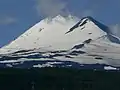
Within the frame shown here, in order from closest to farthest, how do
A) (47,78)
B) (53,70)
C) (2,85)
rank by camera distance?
1. (2,85)
2. (47,78)
3. (53,70)

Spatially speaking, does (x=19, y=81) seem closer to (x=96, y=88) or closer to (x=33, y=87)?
(x=33, y=87)

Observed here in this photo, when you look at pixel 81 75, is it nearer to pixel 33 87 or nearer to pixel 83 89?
pixel 83 89

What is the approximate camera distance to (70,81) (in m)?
102

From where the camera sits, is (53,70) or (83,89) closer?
(83,89)

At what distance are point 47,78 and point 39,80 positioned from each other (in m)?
3.31

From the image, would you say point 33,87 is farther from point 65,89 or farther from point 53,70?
point 53,70

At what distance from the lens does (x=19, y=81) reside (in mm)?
96375

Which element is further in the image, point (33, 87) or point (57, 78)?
point (57, 78)

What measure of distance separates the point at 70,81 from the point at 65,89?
11.5 ft

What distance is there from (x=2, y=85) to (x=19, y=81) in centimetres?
445

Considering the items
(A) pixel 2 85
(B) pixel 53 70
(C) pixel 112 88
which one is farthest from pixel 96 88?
(A) pixel 2 85

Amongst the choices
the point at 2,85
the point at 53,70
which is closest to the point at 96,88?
the point at 53,70

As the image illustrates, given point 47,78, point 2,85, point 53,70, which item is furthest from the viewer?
point 53,70

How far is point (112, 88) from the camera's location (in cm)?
10525
